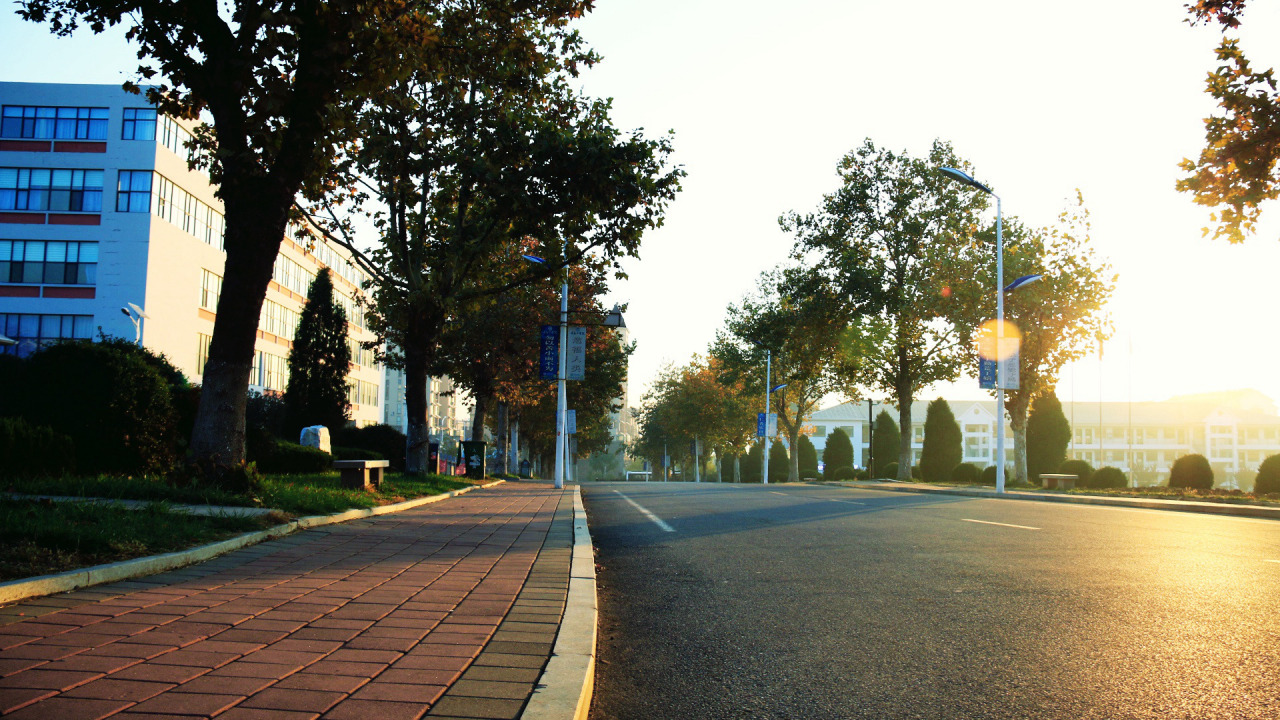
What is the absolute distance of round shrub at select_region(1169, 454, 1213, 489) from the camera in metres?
26.8

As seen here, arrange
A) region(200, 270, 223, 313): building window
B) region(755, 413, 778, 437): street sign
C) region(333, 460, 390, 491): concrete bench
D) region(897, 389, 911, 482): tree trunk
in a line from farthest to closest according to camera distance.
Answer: region(755, 413, 778, 437): street sign
region(200, 270, 223, 313): building window
region(897, 389, 911, 482): tree trunk
region(333, 460, 390, 491): concrete bench

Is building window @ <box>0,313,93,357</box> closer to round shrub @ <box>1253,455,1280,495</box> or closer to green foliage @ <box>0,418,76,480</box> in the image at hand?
green foliage @ <box>0,418,76,480</box>

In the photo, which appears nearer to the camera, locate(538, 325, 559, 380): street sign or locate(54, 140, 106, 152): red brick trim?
locate(538, 325, 559, 380): street sign

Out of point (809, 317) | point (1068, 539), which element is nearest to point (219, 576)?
point (1068, 539)

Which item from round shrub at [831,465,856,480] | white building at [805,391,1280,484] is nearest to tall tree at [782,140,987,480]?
round shrub at [831,465,856,480]

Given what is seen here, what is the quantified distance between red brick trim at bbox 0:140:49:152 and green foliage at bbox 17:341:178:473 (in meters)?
39.3

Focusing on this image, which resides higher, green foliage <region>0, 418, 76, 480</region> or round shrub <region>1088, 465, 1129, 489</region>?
green foliage <region>0, 418, 76, 480</region>

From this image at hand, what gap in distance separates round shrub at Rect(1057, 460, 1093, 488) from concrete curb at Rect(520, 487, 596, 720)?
32.2 meters

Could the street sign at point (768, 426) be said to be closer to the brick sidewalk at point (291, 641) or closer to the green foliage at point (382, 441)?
the green foliage at point (382, 441)

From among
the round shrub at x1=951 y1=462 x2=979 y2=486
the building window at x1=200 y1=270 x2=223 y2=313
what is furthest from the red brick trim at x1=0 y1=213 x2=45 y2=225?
the round shrub at x1=951 y1=462 x2=979 y2=486

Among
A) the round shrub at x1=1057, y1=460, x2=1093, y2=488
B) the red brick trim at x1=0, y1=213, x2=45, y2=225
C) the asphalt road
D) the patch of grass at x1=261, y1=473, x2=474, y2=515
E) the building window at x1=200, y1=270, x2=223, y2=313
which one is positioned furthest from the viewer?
the building window at x1=200, y1=270, x2=223, y2=313

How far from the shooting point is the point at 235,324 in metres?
9.98

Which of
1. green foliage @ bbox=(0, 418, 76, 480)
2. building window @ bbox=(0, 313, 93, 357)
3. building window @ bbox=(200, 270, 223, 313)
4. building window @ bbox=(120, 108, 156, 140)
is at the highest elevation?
building window @ bbox=(120, 108, 156, 140)

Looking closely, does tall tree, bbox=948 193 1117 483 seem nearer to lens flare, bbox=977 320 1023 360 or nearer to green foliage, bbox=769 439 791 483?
lens flare, bbox=977 320 1023 360
